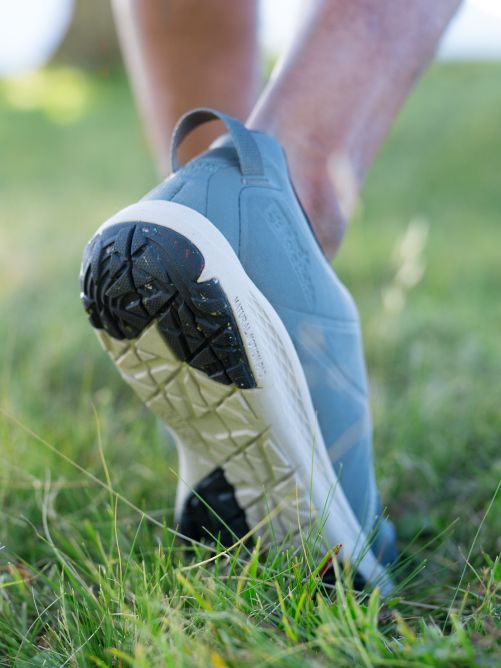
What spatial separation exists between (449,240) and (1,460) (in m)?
2.70

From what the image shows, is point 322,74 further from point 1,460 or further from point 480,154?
point 480,154

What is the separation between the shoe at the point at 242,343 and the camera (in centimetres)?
87

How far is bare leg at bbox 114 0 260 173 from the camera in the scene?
5.28ft

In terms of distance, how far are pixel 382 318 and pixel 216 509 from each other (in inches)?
44.3

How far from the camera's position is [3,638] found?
88 centimetres

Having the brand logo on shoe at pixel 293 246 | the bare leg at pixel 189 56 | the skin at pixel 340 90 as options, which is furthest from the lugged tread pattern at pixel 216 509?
the bare leg at pixel 189 56

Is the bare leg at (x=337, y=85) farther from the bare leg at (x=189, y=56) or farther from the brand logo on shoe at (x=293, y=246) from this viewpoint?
the bare leg at (x=189, y=56)

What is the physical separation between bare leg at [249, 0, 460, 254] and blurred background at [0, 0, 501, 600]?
0.47 feet

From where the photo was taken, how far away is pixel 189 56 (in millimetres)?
1662

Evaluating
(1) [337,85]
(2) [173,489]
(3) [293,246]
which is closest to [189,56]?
(1) [337,85]

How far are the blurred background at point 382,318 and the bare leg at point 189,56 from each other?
12cm

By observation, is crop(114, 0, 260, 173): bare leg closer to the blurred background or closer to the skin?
the blurred background

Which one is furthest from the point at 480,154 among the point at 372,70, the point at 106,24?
the point at 106,24

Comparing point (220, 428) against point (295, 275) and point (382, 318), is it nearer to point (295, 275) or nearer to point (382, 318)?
point (295, 275)
